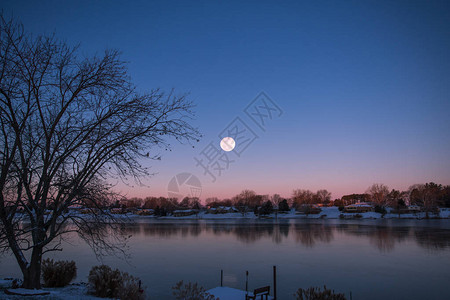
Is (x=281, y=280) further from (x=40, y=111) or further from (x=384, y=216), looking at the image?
(x=384, y=216)

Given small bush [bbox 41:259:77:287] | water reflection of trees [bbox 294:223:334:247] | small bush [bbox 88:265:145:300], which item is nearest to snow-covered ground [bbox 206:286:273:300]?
small bush [bbox 88:265:145:300]

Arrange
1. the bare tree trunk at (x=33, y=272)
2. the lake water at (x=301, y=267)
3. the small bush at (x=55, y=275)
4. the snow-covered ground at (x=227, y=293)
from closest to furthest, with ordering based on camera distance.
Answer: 1. the bare tree trunk at (x=33, y=272)
2. the snow-covered ground at (x=227, y=293)
3. the small bush at (x=55, y=275)
4. the lake water at (x=301, y=267)

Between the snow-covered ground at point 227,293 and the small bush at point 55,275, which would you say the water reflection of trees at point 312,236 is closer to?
the snow-covered ground at point 227,293

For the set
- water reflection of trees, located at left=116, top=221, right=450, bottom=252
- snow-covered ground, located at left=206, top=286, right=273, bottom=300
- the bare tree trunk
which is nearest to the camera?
the bare tree trunk

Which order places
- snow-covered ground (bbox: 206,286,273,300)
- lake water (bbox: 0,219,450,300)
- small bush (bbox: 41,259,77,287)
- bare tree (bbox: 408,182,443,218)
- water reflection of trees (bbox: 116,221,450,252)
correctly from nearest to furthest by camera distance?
snow-covered ground (bbox: 206,286,273,300) < small bush (bbox: 41,259,77,287) < lake water (bbox: 0,219,450,300) < water reflection of trees (bbox: 116,221,450,252) < bare tree (bbox: 408,182,443,218)

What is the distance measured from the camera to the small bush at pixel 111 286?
35.2 feet

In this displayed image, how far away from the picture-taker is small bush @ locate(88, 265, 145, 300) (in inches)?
423

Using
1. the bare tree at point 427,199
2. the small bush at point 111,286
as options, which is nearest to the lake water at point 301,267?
the small bush at point 111,286

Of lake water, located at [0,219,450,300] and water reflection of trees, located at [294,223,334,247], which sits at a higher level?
lake water, located at [0,219,450,300]

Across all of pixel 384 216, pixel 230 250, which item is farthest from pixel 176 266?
pixel 384 216

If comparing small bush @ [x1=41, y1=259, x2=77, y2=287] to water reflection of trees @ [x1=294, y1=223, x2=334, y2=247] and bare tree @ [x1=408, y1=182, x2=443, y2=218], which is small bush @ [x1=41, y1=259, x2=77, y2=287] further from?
bare tree @ [x1=408, y1=182, x2=443, y2=218]

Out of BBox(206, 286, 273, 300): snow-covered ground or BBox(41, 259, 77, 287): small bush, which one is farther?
BBox(41, 259, 77, 287): small bush

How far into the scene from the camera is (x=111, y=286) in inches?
445

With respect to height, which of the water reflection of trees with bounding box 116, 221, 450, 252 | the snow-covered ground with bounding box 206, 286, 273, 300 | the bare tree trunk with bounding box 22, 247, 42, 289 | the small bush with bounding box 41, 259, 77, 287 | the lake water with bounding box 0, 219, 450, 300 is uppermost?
the bare tree trunk with bounding box 22, 247, 42, 289
